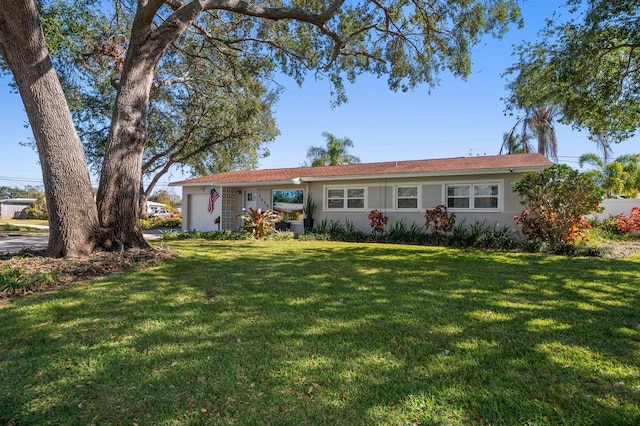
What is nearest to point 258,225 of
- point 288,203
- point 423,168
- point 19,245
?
point 288,203

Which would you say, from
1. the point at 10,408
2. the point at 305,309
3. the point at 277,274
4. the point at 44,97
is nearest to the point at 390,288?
the point at 305,309

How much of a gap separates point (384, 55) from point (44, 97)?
1024 centimetres

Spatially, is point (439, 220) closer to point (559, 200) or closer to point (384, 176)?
point (384, 176)

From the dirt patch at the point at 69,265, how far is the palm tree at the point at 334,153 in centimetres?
2445

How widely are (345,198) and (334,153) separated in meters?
15.8

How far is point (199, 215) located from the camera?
19156 mm

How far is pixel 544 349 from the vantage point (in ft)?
10.9

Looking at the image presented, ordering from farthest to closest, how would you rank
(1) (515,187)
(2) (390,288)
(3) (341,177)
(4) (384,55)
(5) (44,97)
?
1. (3) (341,177)
2. (4) (384,55)
3. (1) (515,187)
4. (5) (44,97)
5. (2) (390,288)

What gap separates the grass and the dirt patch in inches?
21.2

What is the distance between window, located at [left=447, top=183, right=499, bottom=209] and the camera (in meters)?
13.2

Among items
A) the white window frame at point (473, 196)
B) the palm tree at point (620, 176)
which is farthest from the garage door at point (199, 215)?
the palm tree at point (620, 176)

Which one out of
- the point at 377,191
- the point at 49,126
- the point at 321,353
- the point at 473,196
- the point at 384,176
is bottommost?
the point at 321,353

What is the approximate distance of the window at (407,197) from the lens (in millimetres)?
Answer: 14625

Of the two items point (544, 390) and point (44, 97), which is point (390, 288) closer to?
point (544, 390)
